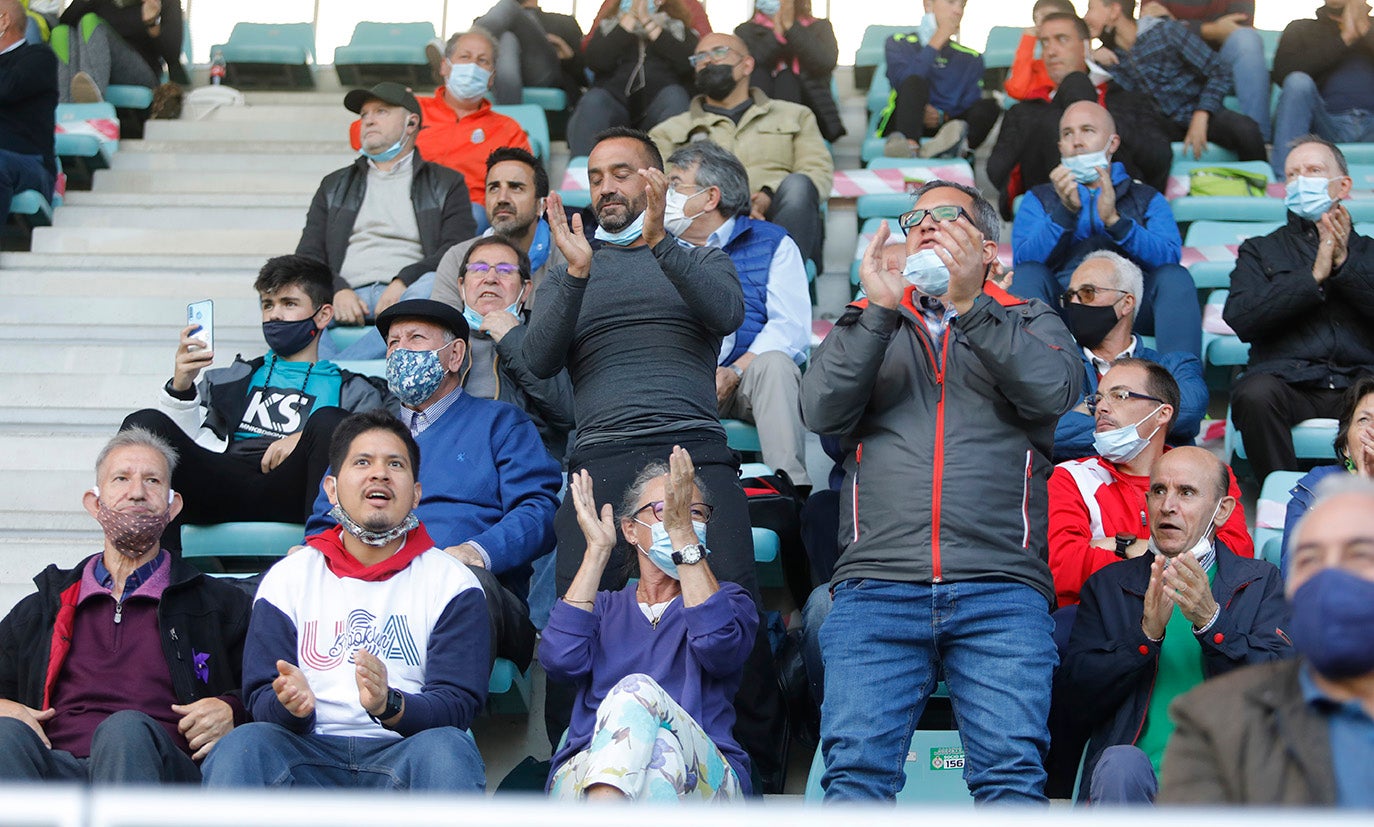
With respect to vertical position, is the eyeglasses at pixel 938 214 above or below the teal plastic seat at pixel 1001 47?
below

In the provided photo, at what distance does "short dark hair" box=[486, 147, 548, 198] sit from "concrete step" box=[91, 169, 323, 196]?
1.51m

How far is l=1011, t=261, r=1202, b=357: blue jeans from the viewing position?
5241mm

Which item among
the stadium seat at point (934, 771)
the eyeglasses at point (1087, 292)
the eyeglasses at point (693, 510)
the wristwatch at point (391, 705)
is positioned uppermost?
the eyeglasses at point (1087, 292)

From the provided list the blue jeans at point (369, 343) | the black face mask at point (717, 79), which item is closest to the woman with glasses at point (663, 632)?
the blue jeans at point (369, 343)

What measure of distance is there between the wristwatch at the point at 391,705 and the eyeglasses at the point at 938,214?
1350 mm

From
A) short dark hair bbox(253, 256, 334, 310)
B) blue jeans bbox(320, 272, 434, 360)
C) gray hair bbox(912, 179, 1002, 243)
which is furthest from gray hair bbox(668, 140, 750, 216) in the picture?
gray hair bbox(912, 179, 1002, 243)

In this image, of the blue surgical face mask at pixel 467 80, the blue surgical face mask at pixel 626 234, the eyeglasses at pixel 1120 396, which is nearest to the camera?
the blue surgical face mask at pixel 626 234

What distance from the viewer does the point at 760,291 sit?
5141 millimetres

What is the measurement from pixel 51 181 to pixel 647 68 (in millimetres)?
2349

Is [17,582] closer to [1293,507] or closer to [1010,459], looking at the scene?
[1010,459]

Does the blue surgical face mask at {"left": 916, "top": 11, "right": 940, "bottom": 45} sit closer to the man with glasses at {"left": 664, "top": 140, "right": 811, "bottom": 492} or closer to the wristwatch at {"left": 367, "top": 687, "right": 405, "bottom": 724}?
the man with glasses at {"left": 664, "top": 140, "right": 811, "bottom": 492}

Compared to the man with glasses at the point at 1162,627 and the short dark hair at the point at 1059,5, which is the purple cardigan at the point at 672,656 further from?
the short dark hair at the point at 1059,5

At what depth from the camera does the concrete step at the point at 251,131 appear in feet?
24.3

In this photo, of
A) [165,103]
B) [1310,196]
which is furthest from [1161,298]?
[165,103]
